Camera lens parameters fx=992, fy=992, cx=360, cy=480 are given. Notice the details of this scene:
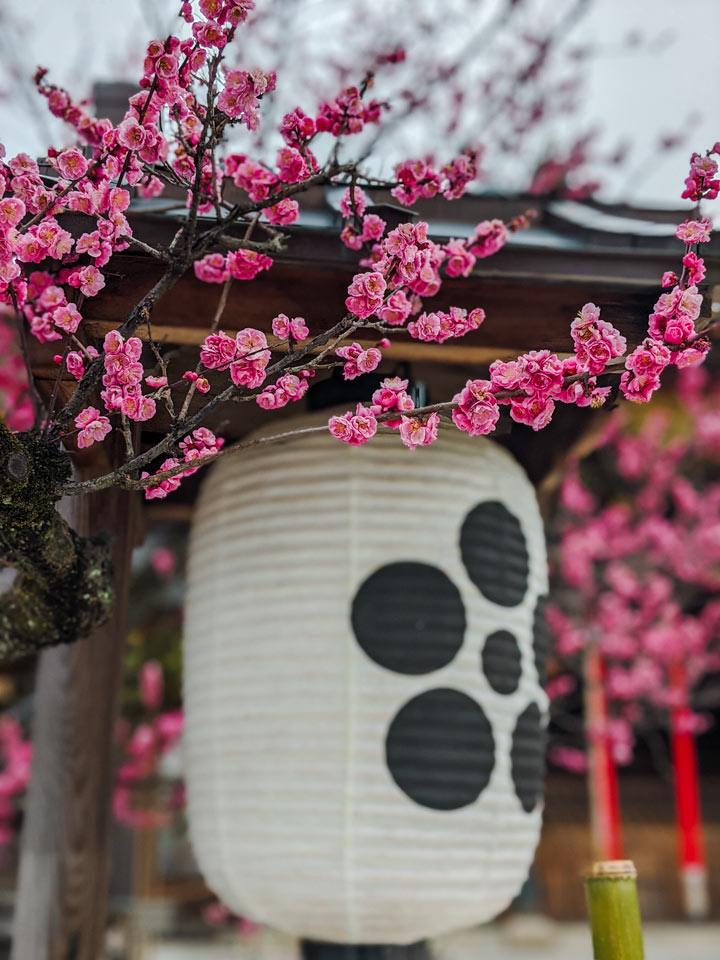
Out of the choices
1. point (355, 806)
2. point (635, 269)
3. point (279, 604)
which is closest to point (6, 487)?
point (279, 604)

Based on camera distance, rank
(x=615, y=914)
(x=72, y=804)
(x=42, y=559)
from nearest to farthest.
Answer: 1. (x=42, y=559)
2. (x=615, y=914)
3. (x=72, y=804)

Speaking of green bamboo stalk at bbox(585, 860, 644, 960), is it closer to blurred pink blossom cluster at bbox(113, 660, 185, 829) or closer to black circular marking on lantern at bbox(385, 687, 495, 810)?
black circular marking on lantern at bbox(385, 687, 495, 810)

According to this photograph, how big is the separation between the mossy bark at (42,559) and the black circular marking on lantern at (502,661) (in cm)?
97

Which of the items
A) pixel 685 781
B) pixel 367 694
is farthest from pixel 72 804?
pixel 685 781

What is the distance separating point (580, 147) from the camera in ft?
20.6

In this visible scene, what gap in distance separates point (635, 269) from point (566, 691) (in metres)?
5.64

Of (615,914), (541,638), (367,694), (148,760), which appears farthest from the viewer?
(148,760)

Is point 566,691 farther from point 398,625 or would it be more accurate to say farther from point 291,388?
point 291,388

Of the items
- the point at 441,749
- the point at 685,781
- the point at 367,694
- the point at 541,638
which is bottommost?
the point at 685,781

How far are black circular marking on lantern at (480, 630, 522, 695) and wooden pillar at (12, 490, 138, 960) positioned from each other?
1116mm

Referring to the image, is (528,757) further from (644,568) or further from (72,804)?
(644,568)

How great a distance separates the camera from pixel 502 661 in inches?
102

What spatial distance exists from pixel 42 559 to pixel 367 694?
872mm

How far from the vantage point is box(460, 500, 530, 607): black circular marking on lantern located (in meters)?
2.61
